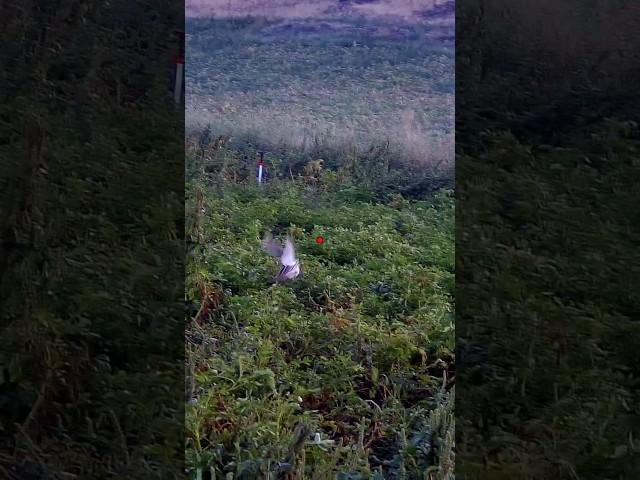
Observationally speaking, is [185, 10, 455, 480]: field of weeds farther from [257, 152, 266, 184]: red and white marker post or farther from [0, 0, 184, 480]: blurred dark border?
[0, 0, 184, 480]: blurred dark border

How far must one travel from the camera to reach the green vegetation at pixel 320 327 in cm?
274

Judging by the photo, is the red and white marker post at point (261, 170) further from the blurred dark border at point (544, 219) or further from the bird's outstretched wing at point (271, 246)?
the blurred dark border at point (544, 219)

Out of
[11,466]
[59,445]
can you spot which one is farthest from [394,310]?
[11,466]

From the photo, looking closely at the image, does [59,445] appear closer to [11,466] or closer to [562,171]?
[11,466]

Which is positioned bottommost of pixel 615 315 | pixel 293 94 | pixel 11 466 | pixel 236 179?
pixel 11 466

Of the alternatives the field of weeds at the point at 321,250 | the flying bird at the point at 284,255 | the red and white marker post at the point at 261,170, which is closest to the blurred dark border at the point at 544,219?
the field of weeds at the point at 321,250

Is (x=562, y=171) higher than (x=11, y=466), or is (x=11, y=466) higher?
(x=562, y=171)

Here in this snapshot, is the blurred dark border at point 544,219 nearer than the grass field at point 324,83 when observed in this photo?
Yes

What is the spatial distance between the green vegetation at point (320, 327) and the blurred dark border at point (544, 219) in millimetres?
212

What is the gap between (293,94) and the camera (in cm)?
285

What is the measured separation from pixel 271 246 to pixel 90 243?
672mm

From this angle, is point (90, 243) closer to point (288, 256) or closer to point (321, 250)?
point (288, 256)

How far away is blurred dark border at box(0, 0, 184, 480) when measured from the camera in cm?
261

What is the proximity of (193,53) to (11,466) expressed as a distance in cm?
166
